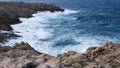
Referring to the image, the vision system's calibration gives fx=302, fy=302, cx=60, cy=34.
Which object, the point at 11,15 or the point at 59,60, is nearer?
the point at 59,60

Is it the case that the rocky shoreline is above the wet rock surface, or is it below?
below

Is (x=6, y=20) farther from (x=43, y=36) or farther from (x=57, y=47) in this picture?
(x=57, y=47)

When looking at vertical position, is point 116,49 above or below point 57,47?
above

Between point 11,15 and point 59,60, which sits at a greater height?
point 59,60

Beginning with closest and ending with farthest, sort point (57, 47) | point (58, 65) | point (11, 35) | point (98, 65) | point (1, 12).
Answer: point (58, 65)
point (98, 65)
point (57, 47)
point (11, 35)
point (1, 12)

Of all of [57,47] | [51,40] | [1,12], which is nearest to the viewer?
[57,47]

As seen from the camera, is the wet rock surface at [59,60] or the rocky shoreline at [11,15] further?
the rocky shoreline at [11,15]

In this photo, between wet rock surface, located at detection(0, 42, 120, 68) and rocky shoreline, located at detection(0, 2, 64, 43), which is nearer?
wet rock surface, located at detection(0, 42, 120, 68)

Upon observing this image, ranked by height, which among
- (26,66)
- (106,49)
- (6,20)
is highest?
(26,66)

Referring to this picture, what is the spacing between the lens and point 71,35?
4334cm

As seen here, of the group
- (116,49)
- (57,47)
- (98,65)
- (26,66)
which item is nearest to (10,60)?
(26,66)

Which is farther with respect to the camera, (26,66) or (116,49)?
(116,49)

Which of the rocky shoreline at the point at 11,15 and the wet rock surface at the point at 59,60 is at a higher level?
the wet rock surface at the point at 59,60

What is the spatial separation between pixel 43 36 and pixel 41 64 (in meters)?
29.1
